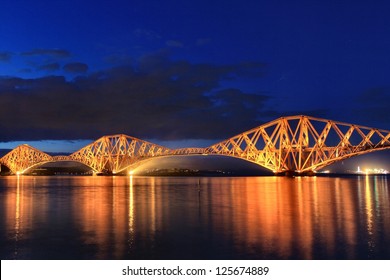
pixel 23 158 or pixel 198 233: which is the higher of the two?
pixel 23 158

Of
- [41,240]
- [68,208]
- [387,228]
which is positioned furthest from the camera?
[68,208]

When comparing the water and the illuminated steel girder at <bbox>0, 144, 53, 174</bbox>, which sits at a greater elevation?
the illuminated steel girder at <bbox>0, 144, 53, 174</bbox>

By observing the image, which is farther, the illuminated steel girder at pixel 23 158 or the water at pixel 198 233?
the illuminated steel girder at pixel 23 158

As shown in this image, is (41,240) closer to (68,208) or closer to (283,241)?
(283,241)

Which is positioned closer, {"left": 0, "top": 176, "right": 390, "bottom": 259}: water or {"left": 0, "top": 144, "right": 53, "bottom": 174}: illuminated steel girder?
{"left": 0, "top": 176, "right": 390, "bottom": 259}: water

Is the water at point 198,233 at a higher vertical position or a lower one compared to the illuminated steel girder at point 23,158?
lower

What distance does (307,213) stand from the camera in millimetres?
21219

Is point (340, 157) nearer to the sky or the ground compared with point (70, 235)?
nearer to the sky

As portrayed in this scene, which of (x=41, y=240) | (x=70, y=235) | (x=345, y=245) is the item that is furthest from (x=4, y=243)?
(x=345, y=245)

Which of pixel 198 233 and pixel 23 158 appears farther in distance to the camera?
pixel 23 158

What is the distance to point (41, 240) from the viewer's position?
14.2 metres
